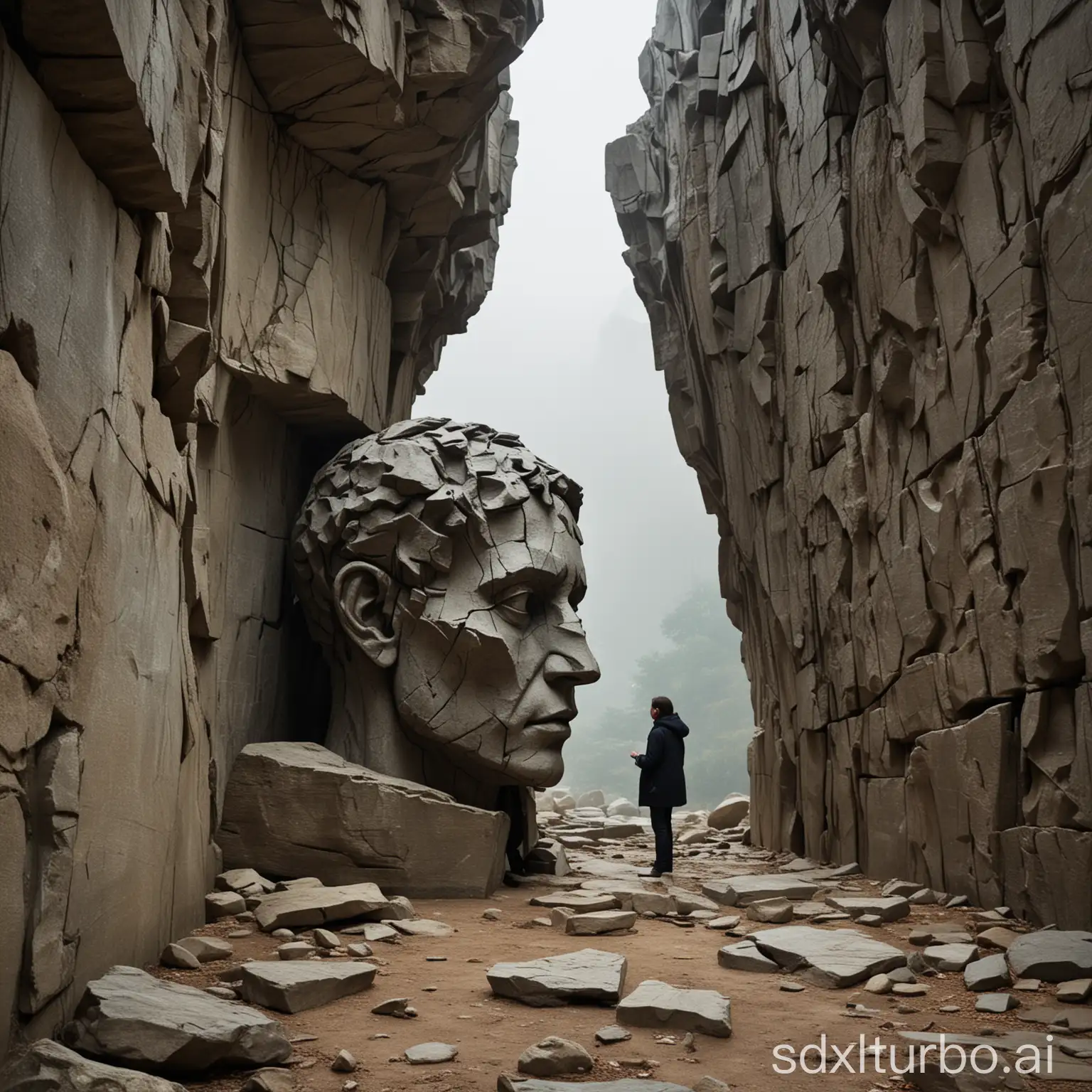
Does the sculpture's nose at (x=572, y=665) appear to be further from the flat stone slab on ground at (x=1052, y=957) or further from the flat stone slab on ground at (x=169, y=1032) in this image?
the flat stone slab on ground at (x=169, y=1032)

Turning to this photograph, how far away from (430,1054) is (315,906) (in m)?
1.75

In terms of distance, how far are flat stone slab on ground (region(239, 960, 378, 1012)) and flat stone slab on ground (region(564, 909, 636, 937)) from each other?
142cm

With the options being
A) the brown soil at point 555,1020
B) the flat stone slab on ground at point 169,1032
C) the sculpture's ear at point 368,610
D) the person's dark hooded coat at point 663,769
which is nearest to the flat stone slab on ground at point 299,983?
the brown soil at point 555,1020

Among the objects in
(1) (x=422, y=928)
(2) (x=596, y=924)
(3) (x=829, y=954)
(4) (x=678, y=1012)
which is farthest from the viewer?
(2) (x=596, y=924)

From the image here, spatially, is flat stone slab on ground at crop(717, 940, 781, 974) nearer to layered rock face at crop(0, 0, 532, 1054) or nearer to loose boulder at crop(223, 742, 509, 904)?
loose boulder at crop(223, 742, 509, 904)

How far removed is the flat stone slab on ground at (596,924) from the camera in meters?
4.73

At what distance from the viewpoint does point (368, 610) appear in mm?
6008

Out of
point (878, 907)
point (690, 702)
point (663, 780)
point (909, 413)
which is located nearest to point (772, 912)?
point (878, 907)

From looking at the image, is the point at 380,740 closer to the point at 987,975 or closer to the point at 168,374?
the point at 168,374

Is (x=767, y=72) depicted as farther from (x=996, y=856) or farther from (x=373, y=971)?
(x=373, y=971)

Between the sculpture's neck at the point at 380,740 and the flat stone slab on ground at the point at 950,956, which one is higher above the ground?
the sculpture's neck at the point at 380,740

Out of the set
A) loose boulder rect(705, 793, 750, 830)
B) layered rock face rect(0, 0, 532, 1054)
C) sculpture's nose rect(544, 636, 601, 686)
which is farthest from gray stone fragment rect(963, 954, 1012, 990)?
loose boulder rect(705, 793, 750, 830)

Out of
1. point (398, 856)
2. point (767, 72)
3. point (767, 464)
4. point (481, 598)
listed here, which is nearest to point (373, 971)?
point (398, 856)

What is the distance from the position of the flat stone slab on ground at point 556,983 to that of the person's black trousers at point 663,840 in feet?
11.1
